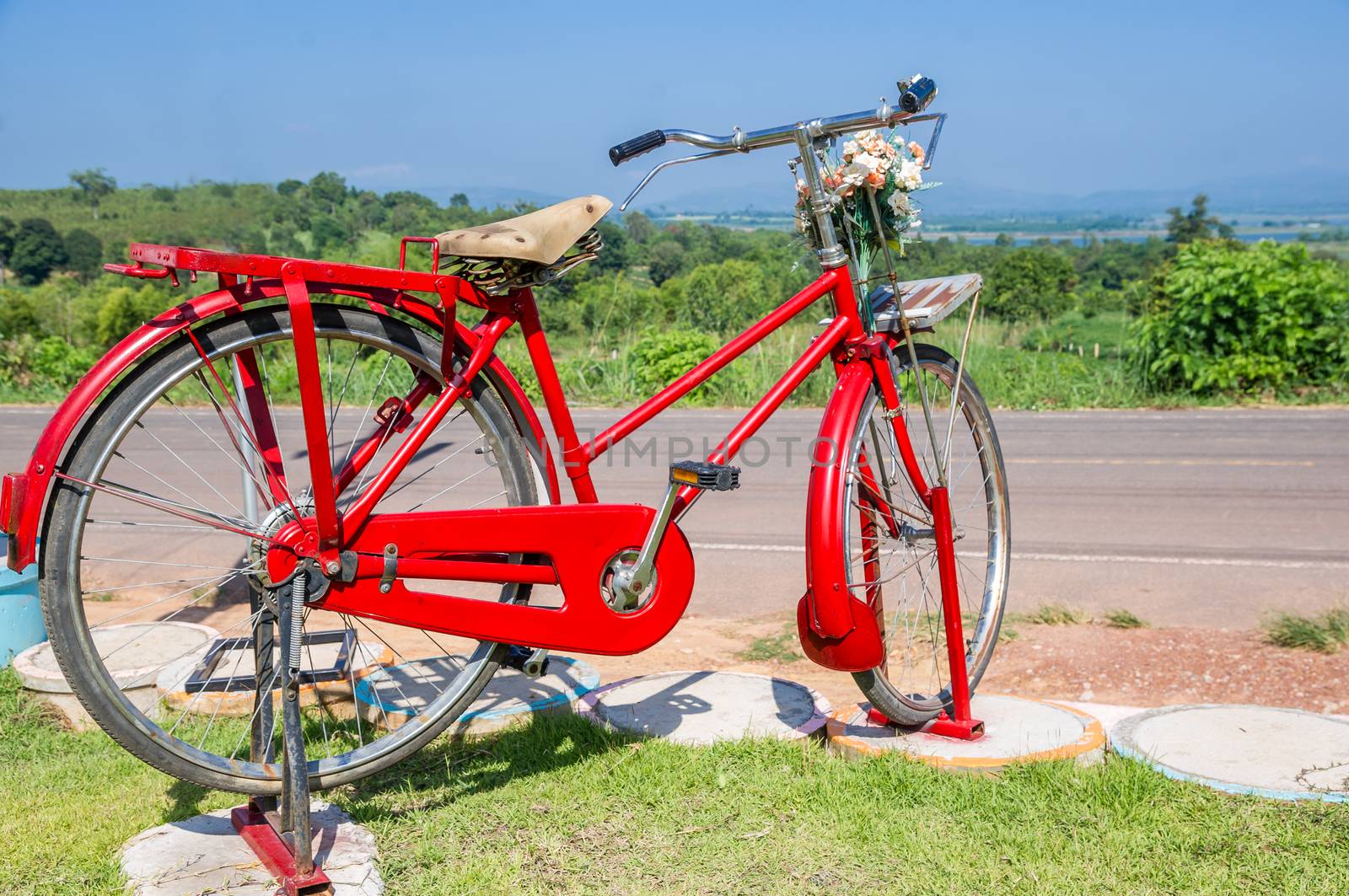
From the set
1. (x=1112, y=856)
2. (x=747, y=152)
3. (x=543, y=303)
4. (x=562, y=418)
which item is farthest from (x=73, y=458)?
(x=543, y=303)

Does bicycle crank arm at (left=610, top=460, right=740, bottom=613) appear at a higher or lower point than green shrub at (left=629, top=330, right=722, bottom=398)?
higher

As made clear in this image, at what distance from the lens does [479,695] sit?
12.5ft

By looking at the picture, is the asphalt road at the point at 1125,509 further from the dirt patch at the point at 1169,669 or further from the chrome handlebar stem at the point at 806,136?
the chrome handlebar stem at the point at 806,136

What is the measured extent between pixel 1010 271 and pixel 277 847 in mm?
39639

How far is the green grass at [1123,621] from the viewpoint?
5.43 meters

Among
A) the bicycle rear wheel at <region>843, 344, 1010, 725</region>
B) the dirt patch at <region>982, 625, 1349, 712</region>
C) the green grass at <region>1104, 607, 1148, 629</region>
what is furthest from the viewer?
the green grass at <region>1104, 607, 1148, 629</region>

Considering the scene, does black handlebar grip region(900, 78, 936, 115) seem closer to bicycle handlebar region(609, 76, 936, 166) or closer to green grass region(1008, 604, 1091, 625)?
bicycle handlebar region(609, 76, 936, 166)

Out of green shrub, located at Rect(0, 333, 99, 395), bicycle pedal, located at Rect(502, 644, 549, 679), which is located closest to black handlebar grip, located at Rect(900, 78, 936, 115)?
bicycle pedal, located at Rect(502, 644, 549, 679)

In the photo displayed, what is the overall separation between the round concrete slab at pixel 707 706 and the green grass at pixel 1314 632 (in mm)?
2133

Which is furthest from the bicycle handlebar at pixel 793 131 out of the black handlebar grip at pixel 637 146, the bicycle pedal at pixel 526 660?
the bicycle pedal at pixel 526 660

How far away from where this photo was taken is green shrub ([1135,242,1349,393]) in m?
13.6

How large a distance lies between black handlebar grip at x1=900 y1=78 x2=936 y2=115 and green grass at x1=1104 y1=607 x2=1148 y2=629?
295 cm

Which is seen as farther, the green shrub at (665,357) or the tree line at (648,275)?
the green shrub at (665,357)

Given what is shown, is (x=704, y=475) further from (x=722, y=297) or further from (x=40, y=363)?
(x=722, y=297)
